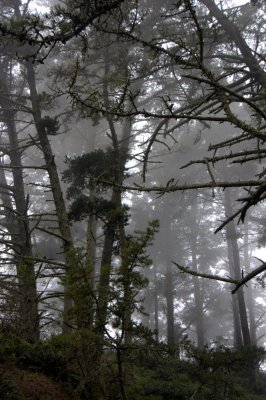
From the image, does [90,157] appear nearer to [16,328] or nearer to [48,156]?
[48,156]

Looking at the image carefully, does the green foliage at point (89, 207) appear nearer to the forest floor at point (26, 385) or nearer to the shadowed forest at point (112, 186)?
the shadowed forest at point (112, 186)

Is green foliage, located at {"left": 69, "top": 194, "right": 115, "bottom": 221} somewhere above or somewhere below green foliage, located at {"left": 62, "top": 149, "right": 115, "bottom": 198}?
below

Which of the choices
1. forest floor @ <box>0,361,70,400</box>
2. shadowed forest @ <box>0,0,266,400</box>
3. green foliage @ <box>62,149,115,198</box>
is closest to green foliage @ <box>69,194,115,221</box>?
shadowed forest @ <box>0,0,266,400</box>

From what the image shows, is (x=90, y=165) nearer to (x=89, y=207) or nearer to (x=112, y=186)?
(x=89, y=207)


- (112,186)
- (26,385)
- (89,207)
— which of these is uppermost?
(89,207)

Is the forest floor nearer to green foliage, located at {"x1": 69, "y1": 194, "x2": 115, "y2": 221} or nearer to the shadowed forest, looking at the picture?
the shadowed forest

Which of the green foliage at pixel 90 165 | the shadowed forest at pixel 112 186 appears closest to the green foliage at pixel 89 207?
the shadowed forest at pixel 112 186

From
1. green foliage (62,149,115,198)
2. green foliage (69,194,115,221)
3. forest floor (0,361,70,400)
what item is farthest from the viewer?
green foliage (62,149,115,198)

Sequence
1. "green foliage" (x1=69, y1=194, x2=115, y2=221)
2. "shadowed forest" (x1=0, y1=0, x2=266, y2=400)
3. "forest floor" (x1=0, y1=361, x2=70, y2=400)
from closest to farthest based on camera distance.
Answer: "shadowed forest" (x1=0, y1=0, x2=266, y2=400), "forest floor" (x1=0, y1=361, x2=70, y2=400), "green foliage" (x1=69, y1=194, x2=115, y2=221)

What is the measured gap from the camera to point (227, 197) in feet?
70.4

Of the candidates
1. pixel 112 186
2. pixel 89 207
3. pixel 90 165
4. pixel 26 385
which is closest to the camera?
pixel 112 186

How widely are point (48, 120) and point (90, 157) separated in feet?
4.50

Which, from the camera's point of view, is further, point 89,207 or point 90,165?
point 90,165

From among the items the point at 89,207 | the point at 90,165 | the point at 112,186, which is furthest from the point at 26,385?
the point at 90,165
